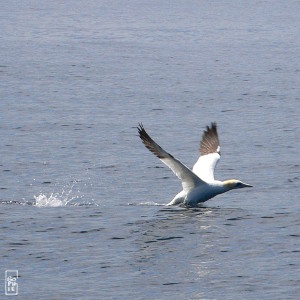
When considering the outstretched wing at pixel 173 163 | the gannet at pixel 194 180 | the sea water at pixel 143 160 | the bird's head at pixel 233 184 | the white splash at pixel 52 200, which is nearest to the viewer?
the sea water at pixel 143 160

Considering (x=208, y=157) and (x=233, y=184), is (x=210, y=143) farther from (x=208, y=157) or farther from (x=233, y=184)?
(x=233, y=184)

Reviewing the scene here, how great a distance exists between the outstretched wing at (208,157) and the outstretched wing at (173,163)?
3.96ft

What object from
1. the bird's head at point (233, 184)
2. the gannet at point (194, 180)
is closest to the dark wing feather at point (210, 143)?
the gannet at point (194, 180)

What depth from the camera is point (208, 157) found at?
3478 centimetres

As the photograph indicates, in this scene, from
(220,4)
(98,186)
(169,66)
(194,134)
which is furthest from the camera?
(220,4)

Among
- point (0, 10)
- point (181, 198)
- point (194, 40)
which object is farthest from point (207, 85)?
point (0, 10)

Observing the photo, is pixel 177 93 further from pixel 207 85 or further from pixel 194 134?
pixel 194 134

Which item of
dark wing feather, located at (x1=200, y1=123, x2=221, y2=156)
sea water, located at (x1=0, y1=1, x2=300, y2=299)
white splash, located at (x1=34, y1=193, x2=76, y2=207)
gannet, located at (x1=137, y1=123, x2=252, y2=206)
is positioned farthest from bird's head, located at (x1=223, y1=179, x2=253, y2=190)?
white splash, located at (x1=34, y1=193, x2=76, y2=207)

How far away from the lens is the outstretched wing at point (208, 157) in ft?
110

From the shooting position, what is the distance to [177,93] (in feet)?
182

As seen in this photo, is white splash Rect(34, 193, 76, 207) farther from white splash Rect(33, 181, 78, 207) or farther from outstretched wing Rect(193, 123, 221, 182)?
outstretched wing Rect(193, 123, 221, 182)

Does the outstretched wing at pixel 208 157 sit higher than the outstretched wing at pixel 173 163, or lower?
higher

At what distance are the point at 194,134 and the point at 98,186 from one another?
33.1ft

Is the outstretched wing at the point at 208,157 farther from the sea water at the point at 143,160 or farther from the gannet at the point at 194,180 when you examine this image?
the sea water at the point at 143,160
